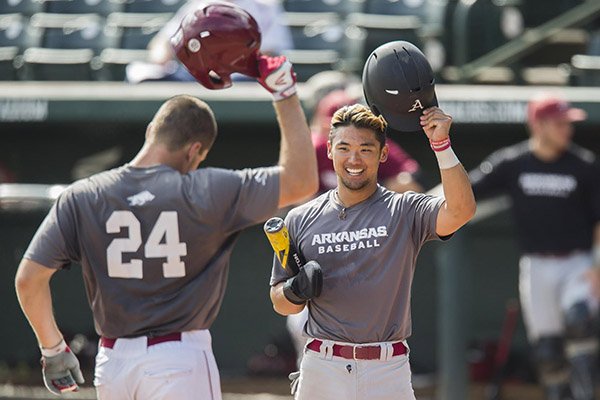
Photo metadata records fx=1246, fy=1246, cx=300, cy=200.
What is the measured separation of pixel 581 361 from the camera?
727 centimetres

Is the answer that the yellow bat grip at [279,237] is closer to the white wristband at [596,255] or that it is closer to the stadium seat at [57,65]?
the white wristband at [596,255]

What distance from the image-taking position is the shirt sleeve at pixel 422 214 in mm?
4082

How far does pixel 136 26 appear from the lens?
9062 mm

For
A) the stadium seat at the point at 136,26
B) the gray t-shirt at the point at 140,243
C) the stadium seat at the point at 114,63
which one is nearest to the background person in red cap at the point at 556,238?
the stadium seat at the point at 114,63

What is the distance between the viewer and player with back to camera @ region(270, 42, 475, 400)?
4.08 m

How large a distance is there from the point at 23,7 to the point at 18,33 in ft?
2.00

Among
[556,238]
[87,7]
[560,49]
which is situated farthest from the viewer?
[87,7]

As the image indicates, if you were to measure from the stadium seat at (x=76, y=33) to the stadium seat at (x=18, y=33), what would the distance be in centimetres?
5

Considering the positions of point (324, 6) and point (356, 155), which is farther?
point (324, 6)

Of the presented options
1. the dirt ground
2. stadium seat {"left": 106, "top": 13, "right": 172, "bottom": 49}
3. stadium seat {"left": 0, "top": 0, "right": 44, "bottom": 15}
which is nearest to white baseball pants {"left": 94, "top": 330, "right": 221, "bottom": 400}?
the dirt ground

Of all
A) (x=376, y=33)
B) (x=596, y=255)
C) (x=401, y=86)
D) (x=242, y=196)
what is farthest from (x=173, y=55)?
(x=401, y=86)

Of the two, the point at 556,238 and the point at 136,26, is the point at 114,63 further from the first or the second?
the point at 556,238

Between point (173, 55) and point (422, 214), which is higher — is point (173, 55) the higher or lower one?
the higher one

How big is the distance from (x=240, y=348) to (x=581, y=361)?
258 cm
